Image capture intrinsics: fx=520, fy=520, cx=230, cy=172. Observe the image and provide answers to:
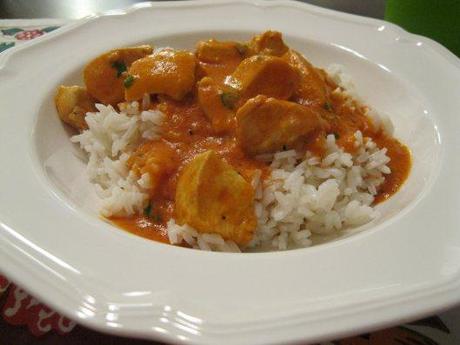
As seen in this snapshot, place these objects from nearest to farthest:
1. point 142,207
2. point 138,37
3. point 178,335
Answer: point 178,335, point 142,207, point 138,37

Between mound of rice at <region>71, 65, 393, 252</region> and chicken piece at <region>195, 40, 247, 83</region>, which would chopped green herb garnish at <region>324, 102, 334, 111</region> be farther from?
chicken piece at <region>195, 40, 247, 83</region>

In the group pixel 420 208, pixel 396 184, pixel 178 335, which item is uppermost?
pixel 178 335

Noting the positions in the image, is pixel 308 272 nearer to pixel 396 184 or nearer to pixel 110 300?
pixel 110 300

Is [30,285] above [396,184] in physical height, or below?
above

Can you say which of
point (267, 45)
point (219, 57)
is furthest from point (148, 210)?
→ point (267, 45)

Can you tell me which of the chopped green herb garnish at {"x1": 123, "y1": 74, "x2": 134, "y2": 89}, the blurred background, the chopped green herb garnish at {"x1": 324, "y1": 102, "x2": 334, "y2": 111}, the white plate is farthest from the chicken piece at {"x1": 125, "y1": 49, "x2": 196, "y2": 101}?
the blurred background

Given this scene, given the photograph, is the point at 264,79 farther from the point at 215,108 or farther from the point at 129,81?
the point at 129,81

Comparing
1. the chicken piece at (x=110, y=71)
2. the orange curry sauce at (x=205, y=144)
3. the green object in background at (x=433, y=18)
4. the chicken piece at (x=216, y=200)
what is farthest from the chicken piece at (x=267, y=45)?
the green object in background at (x=433, y=18)

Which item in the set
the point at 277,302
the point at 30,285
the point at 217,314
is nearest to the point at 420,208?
the point at 277,302
